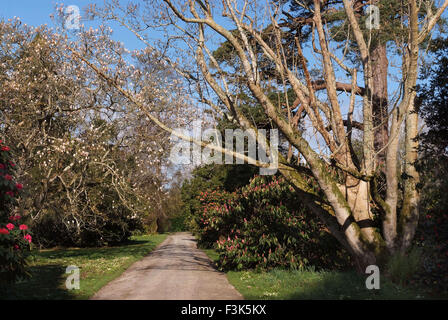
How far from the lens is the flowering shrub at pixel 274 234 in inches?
451

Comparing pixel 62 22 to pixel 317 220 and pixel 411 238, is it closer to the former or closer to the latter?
pixel 317 220

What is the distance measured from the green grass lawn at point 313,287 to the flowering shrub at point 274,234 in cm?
126

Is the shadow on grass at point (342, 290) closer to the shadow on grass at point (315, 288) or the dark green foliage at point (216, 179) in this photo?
the shadow on grass at point (315, 288)

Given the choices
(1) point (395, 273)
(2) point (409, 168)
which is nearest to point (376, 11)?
(2) point (409, 168)

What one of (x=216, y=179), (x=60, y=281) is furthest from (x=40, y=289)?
(x=216, y=179)

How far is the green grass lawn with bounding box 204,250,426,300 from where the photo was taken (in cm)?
741

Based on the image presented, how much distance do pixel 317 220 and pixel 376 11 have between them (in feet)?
22.4

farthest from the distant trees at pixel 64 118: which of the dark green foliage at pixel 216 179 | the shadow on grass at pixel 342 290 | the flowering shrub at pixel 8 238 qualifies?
the shadow on grass at pixel 342 290

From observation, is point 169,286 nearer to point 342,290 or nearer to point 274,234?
point 274,234

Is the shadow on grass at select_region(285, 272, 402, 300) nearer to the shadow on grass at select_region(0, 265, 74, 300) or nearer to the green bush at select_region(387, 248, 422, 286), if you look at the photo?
the green bush at select_region(387, 248, 422, 286)

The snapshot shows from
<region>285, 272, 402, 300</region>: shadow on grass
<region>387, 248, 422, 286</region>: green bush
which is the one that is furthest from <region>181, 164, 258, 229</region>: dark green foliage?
<region>387, 248, 422, 286</region>: green bush

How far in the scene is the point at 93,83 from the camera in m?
16.7

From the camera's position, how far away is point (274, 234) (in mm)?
11945

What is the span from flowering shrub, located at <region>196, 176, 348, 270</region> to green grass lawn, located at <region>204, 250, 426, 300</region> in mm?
1261
